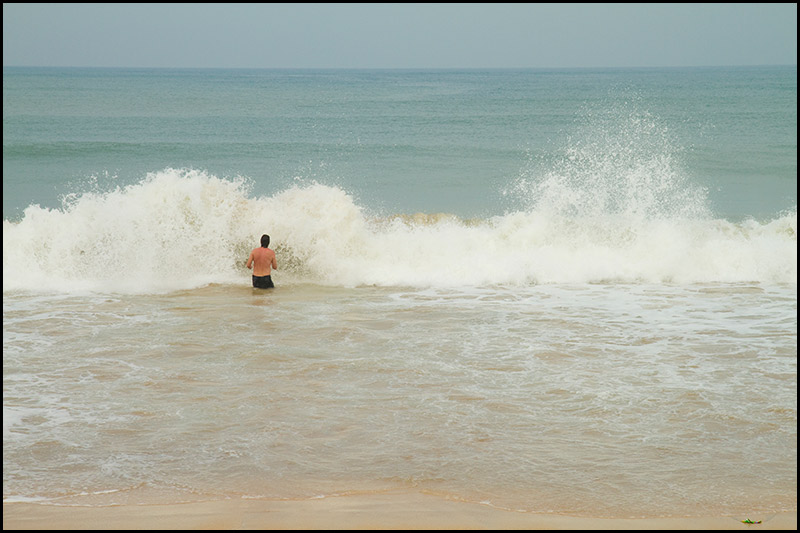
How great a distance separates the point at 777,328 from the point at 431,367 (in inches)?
161

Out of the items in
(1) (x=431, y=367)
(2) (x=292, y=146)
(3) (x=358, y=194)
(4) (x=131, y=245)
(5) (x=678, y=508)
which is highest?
(2) (x=292, y=146)

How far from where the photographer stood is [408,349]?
727cm

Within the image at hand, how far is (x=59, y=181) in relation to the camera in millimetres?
21969

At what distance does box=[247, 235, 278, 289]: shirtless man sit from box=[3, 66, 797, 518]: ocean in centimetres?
16

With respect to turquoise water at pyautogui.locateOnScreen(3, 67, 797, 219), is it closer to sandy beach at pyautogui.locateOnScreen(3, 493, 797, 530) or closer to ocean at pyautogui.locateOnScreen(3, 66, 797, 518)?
ocean at pyautogui.locateOnScreen(3, 66, 797, 518)

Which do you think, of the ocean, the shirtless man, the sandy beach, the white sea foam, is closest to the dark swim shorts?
the shirtless man

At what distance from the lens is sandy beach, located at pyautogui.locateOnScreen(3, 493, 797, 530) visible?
12.1 feet

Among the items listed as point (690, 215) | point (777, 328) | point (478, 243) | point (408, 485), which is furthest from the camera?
point (690, 215)

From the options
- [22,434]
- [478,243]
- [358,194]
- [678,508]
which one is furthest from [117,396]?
[358,194]

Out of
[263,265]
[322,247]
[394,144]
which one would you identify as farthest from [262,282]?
[394,144]

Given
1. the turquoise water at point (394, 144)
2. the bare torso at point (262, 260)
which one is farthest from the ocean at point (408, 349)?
the turquoise water at point (394, 144)

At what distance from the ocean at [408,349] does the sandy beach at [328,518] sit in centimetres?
15

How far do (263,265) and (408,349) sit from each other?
3.79m

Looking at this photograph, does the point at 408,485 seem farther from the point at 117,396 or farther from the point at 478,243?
the point at 478,243
